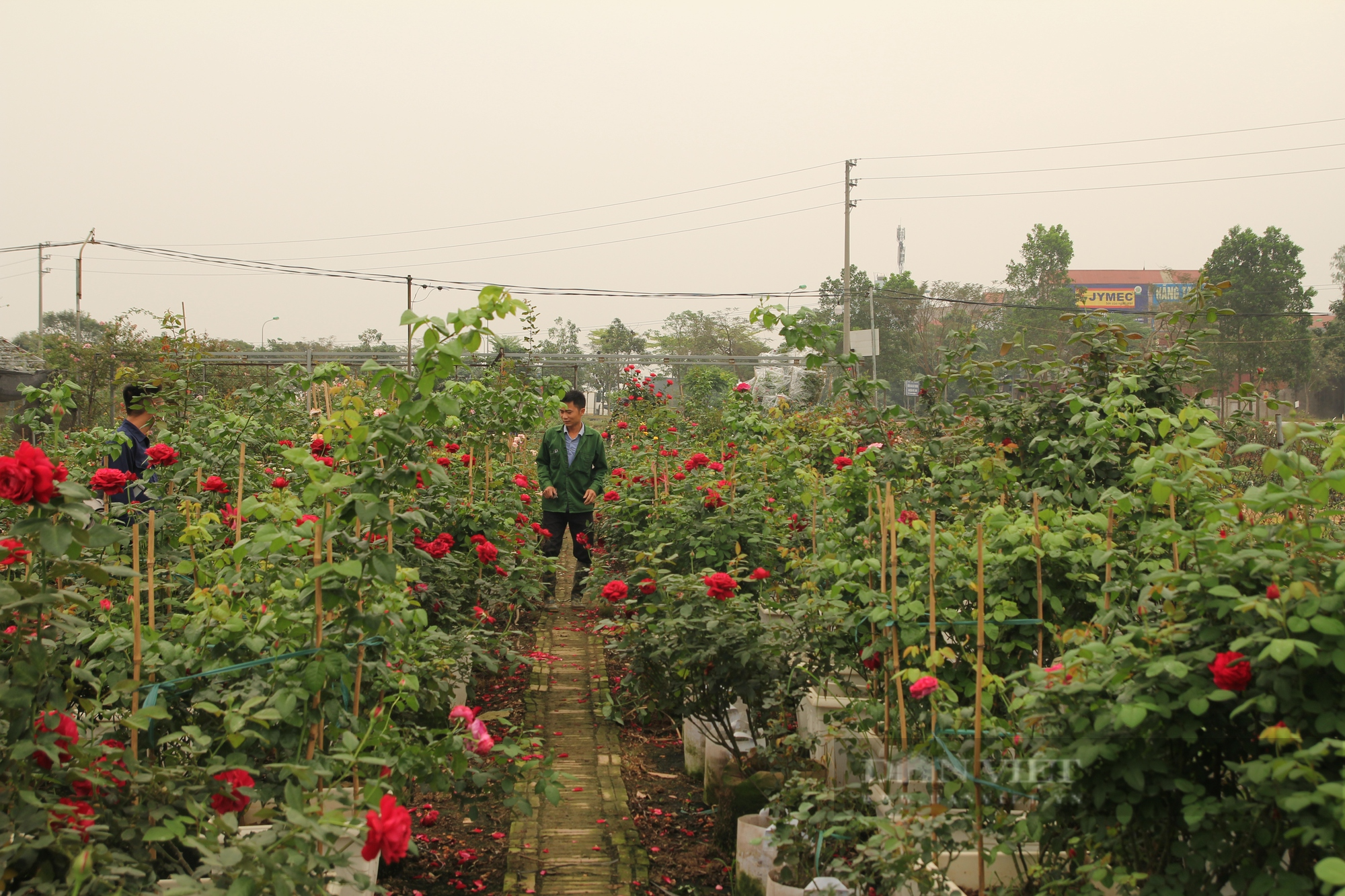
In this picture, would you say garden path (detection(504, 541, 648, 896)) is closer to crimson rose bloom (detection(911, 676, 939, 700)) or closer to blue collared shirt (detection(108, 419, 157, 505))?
crimson rose bloom (detection(911, 676, 939, 700))

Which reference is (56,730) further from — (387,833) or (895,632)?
(895,632)

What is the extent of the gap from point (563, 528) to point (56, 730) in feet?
15.3

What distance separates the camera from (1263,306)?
33406 millimetres

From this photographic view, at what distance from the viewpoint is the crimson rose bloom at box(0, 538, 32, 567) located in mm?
1779

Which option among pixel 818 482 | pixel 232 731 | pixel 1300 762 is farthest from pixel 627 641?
pixel 1300 762

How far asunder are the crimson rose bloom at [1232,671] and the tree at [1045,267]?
51.4 m

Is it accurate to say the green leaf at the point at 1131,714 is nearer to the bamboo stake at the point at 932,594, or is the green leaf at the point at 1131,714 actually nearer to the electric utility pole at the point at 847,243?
the bamboo stake at the point at 932,594

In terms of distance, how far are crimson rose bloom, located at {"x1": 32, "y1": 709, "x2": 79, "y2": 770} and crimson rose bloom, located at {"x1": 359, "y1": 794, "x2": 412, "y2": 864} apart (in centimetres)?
54

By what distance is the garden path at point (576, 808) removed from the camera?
2.79m

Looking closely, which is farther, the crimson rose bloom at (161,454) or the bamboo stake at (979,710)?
the crimson rose bloom at (161,454)

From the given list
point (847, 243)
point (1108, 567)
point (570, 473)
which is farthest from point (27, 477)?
point (847, 243)

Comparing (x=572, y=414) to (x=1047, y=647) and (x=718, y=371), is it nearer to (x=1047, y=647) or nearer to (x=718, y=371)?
(x=1047, y=647)

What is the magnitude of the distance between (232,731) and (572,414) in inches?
176

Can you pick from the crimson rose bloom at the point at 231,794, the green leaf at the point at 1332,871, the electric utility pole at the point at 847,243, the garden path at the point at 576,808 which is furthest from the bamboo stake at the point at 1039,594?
the electric utility pole at the point at 847,243
